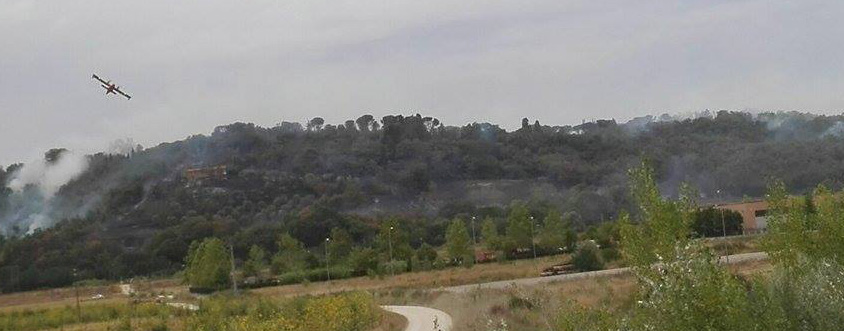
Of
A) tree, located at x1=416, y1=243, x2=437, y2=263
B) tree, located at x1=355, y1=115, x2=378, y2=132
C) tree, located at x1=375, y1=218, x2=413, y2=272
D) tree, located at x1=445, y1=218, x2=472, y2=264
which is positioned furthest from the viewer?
tree, located at x1=355, y1=115, x2=378, y2=132

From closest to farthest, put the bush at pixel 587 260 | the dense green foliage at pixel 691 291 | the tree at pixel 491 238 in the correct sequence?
the dense green foliage at pixel 691 291 → the bush at pixel 587 260 → the tree at pixel 491 238

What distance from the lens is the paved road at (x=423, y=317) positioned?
34.5m

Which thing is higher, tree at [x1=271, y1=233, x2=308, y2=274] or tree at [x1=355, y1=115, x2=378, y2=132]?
tree at [x1=355, y1=115, x2=378, y2=132]

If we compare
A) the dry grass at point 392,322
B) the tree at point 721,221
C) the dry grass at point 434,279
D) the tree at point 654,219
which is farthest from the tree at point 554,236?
the tree at point 654,219

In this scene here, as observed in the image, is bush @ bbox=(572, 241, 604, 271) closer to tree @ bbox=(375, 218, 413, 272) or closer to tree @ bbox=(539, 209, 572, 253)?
tree @ bbox=(539, 209, 572, 253)

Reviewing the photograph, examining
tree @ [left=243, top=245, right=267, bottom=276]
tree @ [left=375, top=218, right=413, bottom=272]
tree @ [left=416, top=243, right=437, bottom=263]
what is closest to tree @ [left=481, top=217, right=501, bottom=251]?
tree @ [left=416, top=243, right=437, bottom=263]

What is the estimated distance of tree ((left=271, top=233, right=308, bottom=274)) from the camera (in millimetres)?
71625

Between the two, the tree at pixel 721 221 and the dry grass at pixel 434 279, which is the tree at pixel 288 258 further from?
the tree at pixel 721 221

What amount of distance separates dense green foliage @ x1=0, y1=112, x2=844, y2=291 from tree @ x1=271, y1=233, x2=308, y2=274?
300mm

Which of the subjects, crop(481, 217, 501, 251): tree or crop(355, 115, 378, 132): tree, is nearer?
crop(481, 217, 501, 251): tree

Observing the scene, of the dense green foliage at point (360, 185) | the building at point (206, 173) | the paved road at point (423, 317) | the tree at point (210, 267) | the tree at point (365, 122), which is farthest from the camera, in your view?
the tree at point (365, 122)

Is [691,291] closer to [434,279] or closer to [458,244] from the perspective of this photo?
[434,279]

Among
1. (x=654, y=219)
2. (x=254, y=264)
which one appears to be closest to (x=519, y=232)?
(x=254, y=264)

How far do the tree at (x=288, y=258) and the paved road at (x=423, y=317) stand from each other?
2709 cm
